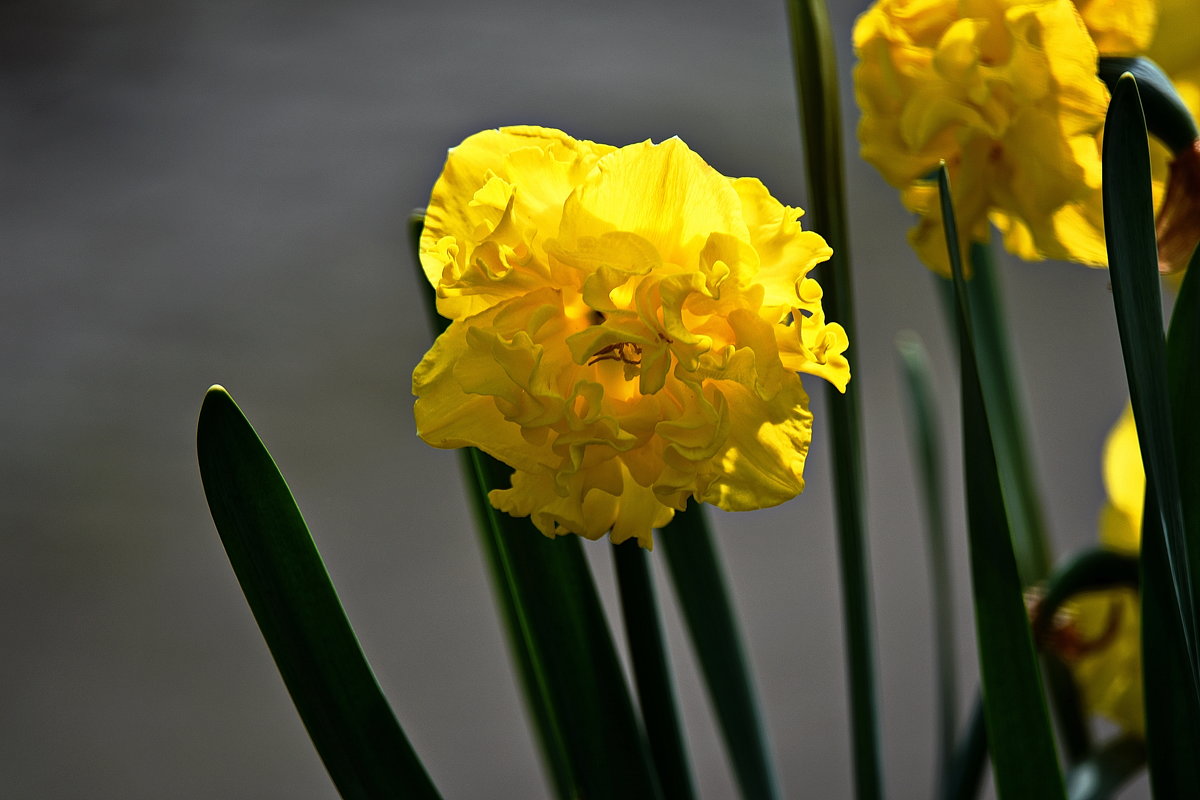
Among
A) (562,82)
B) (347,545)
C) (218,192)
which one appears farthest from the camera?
(562,82)

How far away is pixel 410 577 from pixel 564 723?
1153 millimetres

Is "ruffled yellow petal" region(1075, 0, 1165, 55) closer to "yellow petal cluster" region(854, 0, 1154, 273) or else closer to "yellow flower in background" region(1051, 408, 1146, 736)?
"yellow petal cluster" region(854, 0, 1154, 273)

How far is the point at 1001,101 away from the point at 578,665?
182 mm

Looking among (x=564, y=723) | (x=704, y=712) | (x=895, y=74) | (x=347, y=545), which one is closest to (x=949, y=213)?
(x=895, y=74)

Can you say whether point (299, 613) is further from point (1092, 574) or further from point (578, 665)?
point (1092, 574)

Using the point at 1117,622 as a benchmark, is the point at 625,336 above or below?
above

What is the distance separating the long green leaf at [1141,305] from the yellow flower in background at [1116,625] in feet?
0.43

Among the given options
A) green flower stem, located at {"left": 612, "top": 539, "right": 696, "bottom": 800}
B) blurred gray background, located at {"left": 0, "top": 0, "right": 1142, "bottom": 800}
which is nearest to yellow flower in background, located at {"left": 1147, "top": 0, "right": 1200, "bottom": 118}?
green flower stem, located at {"left": 612, "top": 539, "right": 696, "bottom": 800}

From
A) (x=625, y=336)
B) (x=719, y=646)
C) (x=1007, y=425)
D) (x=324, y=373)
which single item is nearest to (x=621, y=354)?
(x=625, y=336)

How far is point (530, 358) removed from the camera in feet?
0.68

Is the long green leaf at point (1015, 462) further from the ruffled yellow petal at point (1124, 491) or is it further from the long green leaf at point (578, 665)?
the long green leaf at point (578, 665)

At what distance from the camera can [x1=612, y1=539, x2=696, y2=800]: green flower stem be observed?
26 centimetres

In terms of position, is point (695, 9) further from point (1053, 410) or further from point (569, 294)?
point (569, 294)

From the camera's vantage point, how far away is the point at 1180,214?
0.28 m
